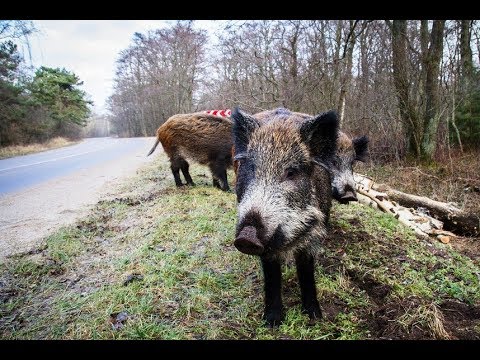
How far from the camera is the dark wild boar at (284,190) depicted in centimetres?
200

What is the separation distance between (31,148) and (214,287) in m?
17.2

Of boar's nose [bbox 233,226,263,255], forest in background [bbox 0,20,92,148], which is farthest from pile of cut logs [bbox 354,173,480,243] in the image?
forest in background [bbox 0,20,92,148]

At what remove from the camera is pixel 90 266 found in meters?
3.46

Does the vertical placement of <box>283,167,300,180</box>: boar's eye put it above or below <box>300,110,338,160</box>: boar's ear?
below

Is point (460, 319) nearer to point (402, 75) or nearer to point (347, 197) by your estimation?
point (347, 197)

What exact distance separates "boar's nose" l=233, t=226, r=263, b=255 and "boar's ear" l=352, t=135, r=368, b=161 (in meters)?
3.11

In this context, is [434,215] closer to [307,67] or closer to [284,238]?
[284,238]

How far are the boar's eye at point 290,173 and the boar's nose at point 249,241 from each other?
1.73ft

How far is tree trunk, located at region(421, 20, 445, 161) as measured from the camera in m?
7.55

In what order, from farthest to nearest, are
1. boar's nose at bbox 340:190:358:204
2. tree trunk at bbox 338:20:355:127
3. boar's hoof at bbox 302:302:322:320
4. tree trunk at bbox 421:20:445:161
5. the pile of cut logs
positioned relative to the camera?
tree trunk at bbox 338:20:355:127
tree trunk at bbox 421:20:445:161
the pile of cut logs
boar's nose at bbox 340:190:358:204
boar's hoof at bbox 302:302:322:320

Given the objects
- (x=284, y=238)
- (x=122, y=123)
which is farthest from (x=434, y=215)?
(x=122, y=123)

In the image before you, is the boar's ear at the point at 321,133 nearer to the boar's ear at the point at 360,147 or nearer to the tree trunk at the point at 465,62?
the boar's ear at the point at 360,147

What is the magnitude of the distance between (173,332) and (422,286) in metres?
2.09

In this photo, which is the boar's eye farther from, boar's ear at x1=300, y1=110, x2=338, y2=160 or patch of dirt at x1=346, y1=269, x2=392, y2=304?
patch of dirt at x1=346, y1=269, x2=392, y2=304
